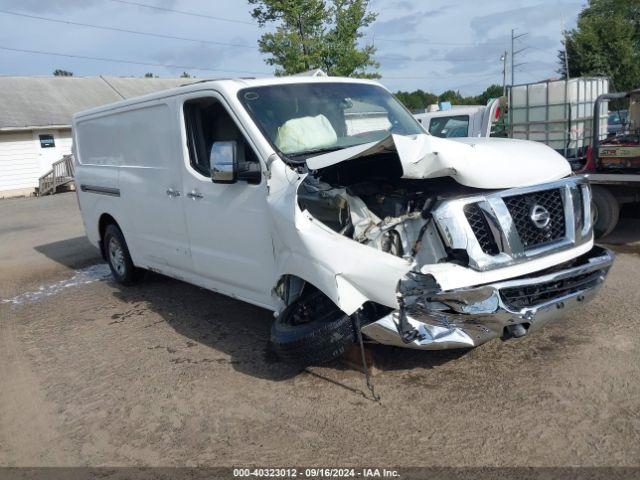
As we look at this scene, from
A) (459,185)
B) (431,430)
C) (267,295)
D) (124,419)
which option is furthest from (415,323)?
(124,419)

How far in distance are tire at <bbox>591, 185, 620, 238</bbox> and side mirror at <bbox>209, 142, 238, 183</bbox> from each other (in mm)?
5244

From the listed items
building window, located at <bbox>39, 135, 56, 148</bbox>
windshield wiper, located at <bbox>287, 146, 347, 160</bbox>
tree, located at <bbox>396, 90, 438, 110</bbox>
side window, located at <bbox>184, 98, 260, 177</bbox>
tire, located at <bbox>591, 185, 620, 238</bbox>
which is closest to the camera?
windshield wiper, located at <bbox>287, 146, 347, 160</bbox>

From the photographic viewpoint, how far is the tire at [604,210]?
7.43 meters

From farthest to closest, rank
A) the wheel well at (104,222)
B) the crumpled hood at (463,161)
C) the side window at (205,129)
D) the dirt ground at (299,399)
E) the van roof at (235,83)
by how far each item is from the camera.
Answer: the wheel well at (104,222)
the side window at (205,129)
the van roof at (235,83)
the crumpled hood at (463,161)
the dirt ground at (299,399)

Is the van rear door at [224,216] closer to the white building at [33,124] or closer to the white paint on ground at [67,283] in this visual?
the white paint on ground at [67,283]

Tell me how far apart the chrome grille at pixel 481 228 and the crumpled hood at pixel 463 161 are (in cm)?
15

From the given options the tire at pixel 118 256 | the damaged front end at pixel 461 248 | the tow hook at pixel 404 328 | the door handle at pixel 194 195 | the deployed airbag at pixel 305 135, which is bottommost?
the tire at pixel 118 256

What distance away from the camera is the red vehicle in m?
7.17

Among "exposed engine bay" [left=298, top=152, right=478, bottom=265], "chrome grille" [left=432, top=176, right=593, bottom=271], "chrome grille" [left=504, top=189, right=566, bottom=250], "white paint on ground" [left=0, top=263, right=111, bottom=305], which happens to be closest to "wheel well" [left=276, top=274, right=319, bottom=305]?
"exposed engine bay" [left=298, top=152, right=478, bottom=265]

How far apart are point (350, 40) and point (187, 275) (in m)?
16.7

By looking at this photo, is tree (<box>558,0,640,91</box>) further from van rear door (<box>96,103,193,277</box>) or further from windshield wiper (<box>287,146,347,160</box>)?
windshield wiper (<box>287,146,347,160</box>)

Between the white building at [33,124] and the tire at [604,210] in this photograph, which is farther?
the white building at [33,124]

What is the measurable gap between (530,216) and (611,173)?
4.47m

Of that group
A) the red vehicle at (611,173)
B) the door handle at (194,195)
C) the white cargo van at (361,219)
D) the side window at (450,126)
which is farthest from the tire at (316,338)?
the side window at (450,126)
